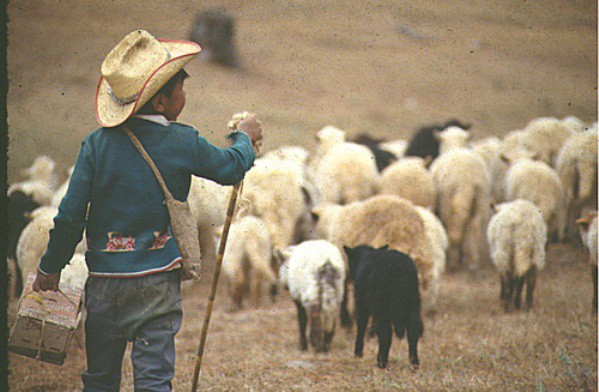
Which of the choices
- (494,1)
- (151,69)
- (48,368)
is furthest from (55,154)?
(151,69)

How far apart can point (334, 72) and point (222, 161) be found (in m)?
11.8

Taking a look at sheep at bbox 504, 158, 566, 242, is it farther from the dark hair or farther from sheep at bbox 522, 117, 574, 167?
the dark hair

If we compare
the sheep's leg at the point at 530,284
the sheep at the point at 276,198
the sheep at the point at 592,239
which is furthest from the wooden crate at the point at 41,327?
the sheep at the point at 592,239

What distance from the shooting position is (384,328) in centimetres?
488

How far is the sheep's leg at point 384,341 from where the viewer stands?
4.84 metres

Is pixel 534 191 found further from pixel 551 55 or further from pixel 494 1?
pixel 494 1

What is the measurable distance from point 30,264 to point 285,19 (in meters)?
4.07

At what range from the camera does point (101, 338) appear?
2.99m

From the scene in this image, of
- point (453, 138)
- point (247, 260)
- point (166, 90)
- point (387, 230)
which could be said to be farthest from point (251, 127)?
point (453, 138)

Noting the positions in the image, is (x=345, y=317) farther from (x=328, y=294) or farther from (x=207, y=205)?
(x=207, y=205)

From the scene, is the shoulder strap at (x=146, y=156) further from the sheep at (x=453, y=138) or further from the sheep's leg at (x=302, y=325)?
the sheep at (x=453, y=138)

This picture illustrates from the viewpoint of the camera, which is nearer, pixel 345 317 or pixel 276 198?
pixel 345 317

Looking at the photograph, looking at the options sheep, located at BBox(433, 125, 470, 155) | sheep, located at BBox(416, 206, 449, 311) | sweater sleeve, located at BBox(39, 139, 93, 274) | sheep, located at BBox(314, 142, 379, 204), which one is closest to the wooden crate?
sweater sleeve, located at BBox(39, 139, 93, 274)

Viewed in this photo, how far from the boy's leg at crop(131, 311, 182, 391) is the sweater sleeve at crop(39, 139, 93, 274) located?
0.48 metres
